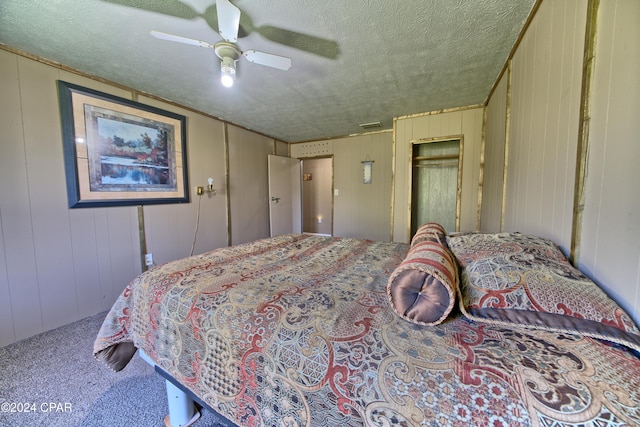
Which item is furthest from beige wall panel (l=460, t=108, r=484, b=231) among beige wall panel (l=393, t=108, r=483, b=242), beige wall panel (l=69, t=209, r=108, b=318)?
beige wall panel (l=69, t=209, r=108, b=318)

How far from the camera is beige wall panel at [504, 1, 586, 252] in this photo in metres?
1.07

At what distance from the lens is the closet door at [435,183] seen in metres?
3.80

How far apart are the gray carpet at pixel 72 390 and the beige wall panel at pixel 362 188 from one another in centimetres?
371

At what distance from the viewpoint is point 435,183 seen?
400 cm

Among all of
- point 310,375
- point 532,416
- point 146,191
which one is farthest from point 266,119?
point 532,416

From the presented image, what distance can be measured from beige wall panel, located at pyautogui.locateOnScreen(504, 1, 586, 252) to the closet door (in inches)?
79.6

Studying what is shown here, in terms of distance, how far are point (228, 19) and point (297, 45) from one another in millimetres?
598

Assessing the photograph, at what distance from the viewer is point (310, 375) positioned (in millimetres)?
707

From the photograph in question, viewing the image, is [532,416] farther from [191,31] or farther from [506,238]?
[191,31]

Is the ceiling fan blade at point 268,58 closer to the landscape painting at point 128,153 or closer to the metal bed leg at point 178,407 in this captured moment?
the landscape painting at point 128,153

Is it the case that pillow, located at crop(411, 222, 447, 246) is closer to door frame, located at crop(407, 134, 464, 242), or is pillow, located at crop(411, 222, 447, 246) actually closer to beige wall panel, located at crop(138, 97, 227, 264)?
door frame, located at crop(407, 134, 464, 242)

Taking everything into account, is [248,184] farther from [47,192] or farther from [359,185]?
[47,192]

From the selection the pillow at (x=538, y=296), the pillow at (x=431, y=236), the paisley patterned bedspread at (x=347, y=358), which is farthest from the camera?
the pillow at (x=431, y=236)

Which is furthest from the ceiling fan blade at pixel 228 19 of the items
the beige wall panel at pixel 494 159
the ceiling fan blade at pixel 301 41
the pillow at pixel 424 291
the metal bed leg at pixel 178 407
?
the beige wall panel at pixel 494 159
